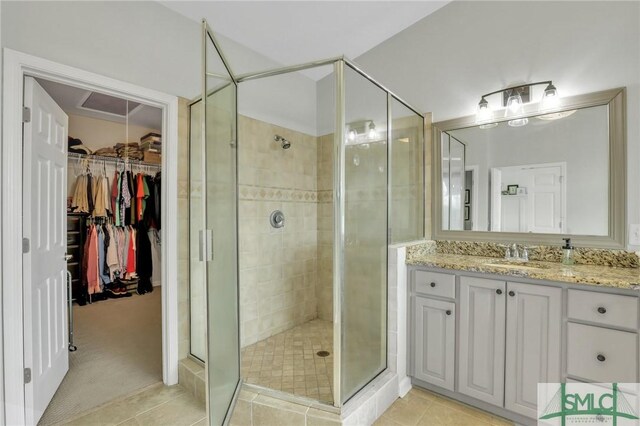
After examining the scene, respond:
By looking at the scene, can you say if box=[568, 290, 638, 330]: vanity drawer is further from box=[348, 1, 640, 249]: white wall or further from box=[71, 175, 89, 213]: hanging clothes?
box=[71, 175, 89, 213]: hanging clothes

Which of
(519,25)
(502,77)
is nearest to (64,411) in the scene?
(502,77)

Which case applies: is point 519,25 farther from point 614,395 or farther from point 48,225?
point 48,225

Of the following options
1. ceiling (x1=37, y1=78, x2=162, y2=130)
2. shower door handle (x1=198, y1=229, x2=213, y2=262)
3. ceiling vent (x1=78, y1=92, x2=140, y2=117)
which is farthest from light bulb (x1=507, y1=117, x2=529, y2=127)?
ceiling vent (x1=78, y1=92, x2=140, y2=117)

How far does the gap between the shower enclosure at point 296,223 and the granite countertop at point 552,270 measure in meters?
0.37

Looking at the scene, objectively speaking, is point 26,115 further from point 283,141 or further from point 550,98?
point 550,98

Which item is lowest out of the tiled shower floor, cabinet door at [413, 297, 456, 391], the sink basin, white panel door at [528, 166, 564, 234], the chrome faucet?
the tiled shower floor

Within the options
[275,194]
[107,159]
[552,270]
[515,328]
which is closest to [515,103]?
[552,270]

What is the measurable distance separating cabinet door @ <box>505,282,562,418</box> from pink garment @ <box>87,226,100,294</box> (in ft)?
15.1

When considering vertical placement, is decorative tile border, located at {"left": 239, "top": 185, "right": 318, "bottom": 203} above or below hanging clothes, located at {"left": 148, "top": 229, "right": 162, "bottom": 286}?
above

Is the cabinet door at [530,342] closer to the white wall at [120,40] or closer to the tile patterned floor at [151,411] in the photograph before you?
the tile patterned floor at [151,411]

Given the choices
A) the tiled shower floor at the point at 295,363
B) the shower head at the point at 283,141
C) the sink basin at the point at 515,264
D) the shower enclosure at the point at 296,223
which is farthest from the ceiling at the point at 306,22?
the tiled shower floor at the point at 295,363

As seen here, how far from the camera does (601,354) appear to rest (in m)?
1.49

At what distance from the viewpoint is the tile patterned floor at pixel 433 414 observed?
5.84ft

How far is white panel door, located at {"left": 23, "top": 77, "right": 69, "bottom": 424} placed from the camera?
1.63 metres
